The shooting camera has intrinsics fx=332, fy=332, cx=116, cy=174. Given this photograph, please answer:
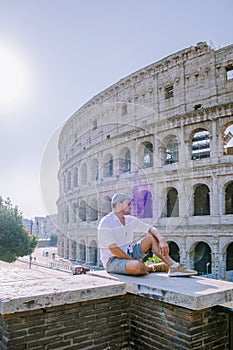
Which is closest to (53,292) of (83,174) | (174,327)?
(174,327)

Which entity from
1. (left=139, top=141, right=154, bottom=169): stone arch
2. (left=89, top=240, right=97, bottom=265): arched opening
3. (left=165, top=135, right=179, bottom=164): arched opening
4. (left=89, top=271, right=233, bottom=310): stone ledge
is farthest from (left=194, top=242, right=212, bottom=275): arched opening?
(left=89, top=271, right=233, bottom=310): stone ledge

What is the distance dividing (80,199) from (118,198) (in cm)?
2564

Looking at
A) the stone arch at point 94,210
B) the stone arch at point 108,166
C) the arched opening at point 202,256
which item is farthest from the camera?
the stone arch at point 94,210

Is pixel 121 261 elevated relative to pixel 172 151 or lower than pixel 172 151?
lower

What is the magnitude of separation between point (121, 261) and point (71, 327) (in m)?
0.91

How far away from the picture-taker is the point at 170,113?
861 inches

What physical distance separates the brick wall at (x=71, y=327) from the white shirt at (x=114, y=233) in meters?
0.63

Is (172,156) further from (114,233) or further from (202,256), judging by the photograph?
(114,233)

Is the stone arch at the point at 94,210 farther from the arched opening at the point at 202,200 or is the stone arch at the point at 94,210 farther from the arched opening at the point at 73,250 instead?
the arched opening at the point at 202,200

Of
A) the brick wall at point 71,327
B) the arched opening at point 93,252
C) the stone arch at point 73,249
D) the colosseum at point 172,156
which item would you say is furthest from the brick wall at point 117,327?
the stone arch at point 73,249

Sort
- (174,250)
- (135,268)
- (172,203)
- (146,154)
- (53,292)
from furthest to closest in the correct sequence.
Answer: (146,154) → (172,203) → (174,250) → (135,268) → (53,292)

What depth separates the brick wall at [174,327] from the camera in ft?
8.20

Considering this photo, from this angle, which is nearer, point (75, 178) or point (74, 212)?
point (74, 212)

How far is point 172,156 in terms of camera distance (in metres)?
22.7
